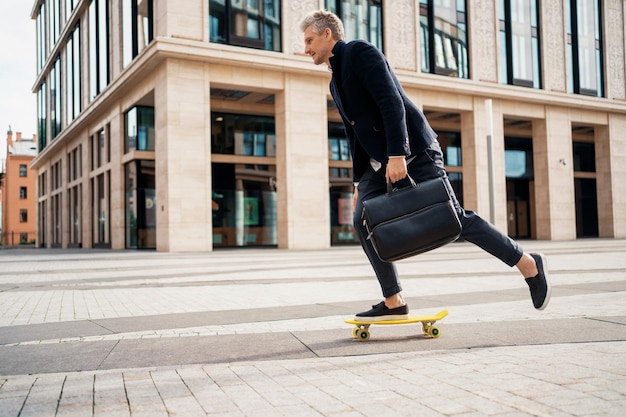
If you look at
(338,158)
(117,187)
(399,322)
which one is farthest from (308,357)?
(117,187)

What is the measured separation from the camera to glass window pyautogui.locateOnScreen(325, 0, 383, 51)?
2677 cm

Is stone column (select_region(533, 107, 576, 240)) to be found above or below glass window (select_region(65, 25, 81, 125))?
below

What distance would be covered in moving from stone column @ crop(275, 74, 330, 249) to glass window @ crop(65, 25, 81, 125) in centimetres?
1733

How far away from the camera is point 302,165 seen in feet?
83.4

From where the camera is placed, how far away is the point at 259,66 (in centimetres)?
2444

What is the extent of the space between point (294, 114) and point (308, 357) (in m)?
22.5

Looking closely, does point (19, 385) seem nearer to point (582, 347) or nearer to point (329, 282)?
point (582, 347)

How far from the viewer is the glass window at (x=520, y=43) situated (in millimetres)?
31422

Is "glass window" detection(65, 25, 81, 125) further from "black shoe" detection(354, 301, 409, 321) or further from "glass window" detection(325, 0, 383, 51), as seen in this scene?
"black shoe" detection(354, 301, 409, 321)

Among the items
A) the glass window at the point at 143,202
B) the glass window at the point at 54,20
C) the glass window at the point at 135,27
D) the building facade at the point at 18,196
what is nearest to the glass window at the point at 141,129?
the glass window at the point at 143,202

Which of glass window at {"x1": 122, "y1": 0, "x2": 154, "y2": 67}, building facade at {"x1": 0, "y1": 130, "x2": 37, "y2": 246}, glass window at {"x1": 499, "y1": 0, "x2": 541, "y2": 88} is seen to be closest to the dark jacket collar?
glass window at {"x1": 122, "y1": 0, "x2": 154, "y2": 67}

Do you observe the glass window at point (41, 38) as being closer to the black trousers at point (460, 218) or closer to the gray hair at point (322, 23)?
the gray hair at point (322, 23)

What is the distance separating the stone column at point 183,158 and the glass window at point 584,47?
20.7 meters

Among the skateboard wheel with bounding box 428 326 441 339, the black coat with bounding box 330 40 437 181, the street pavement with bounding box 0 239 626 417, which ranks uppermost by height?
the black coat with bounding box 330 40 437 181
